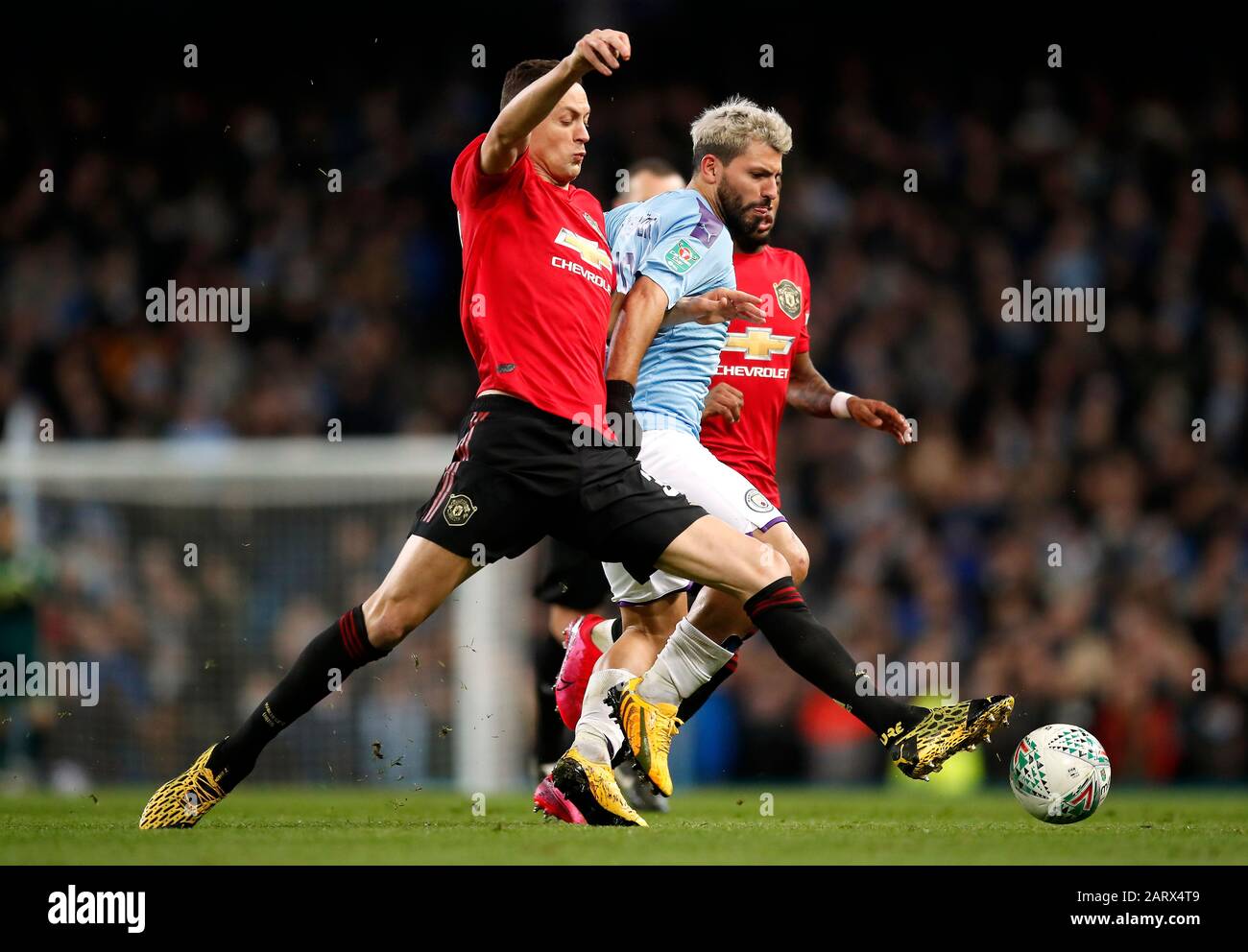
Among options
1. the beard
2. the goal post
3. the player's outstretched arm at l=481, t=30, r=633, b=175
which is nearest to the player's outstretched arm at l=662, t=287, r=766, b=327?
the beard

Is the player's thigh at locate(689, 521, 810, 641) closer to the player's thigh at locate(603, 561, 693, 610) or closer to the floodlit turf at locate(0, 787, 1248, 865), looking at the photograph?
the player's thigh at locate(603, 561, 693, 610)

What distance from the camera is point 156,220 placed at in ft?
50.7

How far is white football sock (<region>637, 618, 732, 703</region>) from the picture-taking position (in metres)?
6.40

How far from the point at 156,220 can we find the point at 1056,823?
11.6 m

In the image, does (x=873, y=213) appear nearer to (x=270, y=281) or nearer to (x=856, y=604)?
(x=856, y=604)

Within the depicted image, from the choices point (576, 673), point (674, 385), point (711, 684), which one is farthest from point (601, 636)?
point (674, 385)

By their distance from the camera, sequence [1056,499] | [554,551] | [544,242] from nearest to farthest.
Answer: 1. [544,242]
2. [554,551]
3. [1056,499]

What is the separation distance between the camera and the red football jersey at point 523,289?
574 centimetres

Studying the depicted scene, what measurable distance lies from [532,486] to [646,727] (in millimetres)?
1065

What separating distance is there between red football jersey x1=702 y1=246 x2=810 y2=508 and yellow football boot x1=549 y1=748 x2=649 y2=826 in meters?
1.52

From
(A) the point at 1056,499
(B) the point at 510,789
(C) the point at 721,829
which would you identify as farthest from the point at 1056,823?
(A) the point at 1056,499

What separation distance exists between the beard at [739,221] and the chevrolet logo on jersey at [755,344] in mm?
375

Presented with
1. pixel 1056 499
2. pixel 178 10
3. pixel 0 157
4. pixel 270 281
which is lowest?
pixel 1056 499

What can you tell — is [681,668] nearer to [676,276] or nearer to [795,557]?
[795,557]
